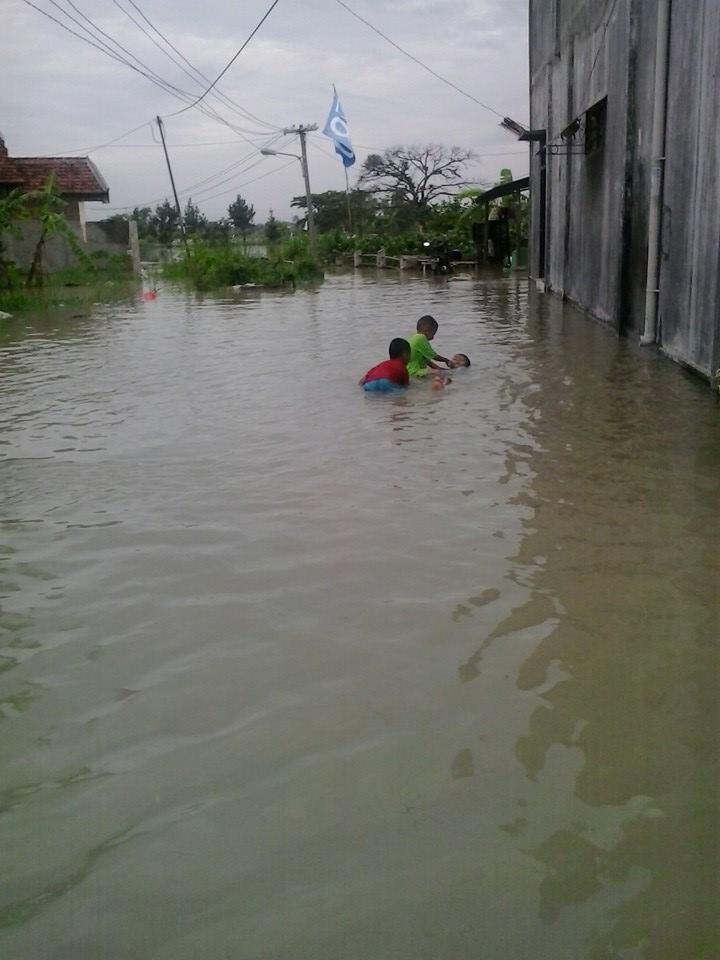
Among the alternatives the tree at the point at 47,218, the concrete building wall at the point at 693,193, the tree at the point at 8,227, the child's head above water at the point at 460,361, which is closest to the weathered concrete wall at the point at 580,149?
the concrete building wall at the point at 693,193

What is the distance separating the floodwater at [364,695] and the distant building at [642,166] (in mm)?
2572

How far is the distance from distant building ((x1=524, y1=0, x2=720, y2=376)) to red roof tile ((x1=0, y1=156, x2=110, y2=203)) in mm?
20370

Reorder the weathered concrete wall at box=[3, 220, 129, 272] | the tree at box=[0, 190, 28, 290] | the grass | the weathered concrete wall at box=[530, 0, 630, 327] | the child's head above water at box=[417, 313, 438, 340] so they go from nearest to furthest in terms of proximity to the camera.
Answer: the child's head above water at box=[417, 313, 438, 340] < the weathered concrete wall at box=[530, 0, 630, 327] < the grass < the tree at box=[0, 190, 28, 290] < the weathered concrete wall at box=[3, 220, 129, 272]

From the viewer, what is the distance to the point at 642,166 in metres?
12.1

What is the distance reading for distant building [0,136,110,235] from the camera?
33.0 m

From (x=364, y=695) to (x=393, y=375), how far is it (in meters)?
6.93

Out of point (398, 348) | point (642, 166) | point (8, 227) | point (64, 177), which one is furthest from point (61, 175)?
point (398, 348)

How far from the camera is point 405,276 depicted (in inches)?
1474

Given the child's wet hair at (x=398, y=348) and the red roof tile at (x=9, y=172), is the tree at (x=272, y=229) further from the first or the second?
the child's wet hair at (x=398, y=348)

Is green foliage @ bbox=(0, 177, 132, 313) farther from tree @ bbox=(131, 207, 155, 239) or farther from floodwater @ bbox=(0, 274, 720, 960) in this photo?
tree @ bbox=(131, 207, 155, 239)

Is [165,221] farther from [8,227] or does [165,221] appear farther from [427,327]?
[427,327]

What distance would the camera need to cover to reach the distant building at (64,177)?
33.0m

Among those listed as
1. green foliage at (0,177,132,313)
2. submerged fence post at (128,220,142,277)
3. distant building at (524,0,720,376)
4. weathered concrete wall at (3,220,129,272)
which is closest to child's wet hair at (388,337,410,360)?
distant building at (524,0,720,376)

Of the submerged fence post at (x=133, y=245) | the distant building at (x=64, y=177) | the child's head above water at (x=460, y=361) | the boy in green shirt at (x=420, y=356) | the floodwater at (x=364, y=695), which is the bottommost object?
the floodwater at (x=364, y=695)
